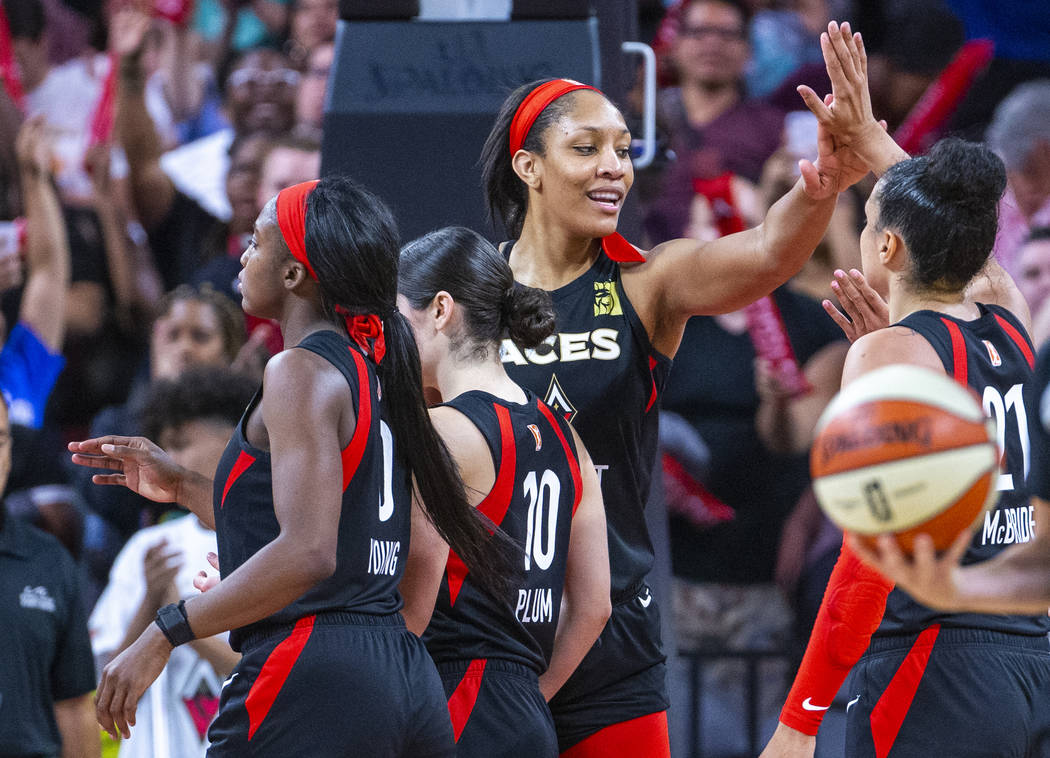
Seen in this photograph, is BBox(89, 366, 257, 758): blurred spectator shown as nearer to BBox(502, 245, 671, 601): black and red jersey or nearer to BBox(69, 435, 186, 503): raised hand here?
BBox(69, 435, 186, 503): raised hand

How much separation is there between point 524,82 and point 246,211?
2937 mm

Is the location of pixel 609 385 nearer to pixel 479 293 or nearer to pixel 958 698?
pixel 479 293

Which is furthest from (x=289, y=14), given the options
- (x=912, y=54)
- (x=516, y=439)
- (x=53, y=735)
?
(x=516, y=439)

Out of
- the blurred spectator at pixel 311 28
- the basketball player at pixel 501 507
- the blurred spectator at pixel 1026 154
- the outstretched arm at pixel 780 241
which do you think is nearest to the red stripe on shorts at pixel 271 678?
the basketball player at pixel 501 507

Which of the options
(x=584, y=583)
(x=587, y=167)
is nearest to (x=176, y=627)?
(x=584, y=583)

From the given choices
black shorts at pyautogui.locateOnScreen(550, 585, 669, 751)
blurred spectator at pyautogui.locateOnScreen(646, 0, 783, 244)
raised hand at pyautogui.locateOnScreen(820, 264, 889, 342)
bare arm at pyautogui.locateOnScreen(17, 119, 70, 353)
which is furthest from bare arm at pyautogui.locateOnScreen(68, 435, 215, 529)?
blurred spectator at pyautogui.locateOnScreen(646, 0, 783, 244)

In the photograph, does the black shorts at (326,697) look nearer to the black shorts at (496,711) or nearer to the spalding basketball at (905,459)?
the black shorts at (496,711)

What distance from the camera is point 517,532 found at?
10.7 feet

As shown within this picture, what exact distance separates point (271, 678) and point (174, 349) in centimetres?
380

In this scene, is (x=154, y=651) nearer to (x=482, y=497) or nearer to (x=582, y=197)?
(x=482, y=497)

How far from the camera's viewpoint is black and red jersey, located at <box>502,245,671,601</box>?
3.67 metres

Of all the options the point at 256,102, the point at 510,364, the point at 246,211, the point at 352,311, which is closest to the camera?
the point at 352,311

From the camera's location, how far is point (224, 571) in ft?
9.52

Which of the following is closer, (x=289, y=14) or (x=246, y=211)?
(x=246, y=211)
